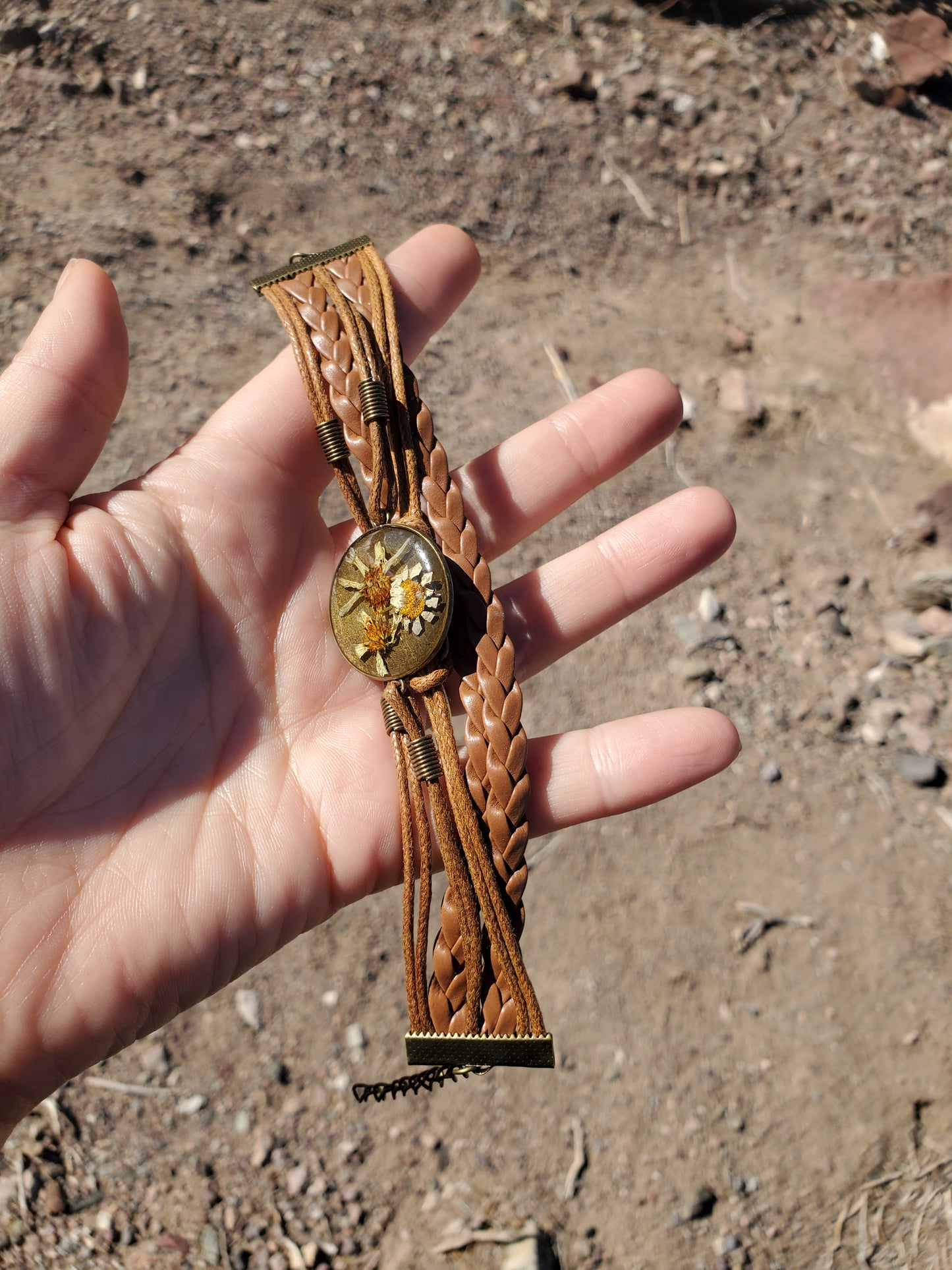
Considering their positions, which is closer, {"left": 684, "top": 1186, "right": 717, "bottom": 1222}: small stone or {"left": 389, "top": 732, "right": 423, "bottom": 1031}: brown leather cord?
{"left": 389, "top": 732, "right": 423, "bottom": 1031}: brown leather cord

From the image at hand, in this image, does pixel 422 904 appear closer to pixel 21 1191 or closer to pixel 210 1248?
pixel 210 1248

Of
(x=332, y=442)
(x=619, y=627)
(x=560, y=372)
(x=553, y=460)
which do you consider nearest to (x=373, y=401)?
(x=332, y=442)

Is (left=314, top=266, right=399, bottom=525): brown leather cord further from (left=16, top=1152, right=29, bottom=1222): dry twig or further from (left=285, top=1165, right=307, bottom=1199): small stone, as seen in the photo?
(left=16, top=1152, right=29, bottom=1222): dry twig

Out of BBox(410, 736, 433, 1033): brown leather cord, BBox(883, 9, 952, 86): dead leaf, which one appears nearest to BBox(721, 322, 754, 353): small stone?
BBox(883, 9, 952, 86): dead leaf

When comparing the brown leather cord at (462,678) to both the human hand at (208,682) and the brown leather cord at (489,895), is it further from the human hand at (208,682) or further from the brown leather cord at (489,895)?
the human hand at (208,682)

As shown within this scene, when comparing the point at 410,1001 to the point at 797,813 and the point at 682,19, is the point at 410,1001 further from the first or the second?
the point at 682,19

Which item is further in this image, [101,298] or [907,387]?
[907,387]

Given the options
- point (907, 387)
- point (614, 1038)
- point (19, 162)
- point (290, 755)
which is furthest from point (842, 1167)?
point (19, 162)
